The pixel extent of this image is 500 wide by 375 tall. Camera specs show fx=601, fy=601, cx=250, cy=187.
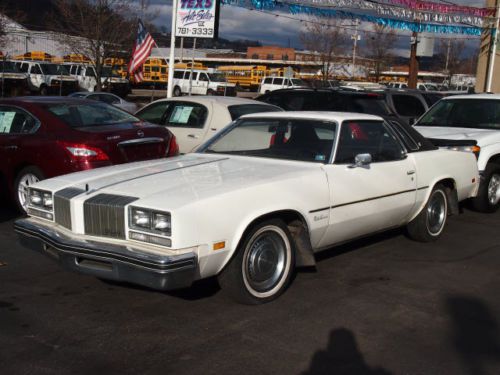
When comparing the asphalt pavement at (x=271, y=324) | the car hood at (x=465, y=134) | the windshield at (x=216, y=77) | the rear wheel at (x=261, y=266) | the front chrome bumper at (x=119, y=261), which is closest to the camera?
the asphalt pavement at (x=271, y=324)

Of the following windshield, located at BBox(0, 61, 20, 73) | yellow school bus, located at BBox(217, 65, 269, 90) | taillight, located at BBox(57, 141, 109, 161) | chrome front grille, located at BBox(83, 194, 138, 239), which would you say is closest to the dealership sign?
taillight, located at BBox(57, 141, 109, 161)

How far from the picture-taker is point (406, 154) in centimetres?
607

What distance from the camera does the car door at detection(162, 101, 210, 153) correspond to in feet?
31.7

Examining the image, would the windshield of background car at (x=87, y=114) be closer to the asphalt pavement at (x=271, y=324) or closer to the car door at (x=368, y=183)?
the asphalt pavement at (x=271, y=324)

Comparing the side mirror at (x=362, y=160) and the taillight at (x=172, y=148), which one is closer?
the side mirror at (x=362, y=160)

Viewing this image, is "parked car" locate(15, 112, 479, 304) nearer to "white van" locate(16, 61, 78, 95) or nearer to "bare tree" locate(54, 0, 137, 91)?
"bare tree" locate(54, 0, 137, 91)

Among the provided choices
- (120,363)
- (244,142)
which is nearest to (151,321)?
(120,363)

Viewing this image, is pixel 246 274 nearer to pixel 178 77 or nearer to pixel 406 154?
pixel 406 154

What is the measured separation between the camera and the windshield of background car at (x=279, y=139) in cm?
539

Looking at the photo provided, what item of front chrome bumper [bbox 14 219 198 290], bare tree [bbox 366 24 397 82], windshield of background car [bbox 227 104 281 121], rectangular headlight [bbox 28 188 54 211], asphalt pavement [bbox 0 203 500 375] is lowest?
asphalt pavement [bbox 0 203 500 375]

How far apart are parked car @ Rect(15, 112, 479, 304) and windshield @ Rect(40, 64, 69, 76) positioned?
96.5ft

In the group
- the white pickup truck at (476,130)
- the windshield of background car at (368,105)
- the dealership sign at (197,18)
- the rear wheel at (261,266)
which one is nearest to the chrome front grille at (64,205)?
the rear wheel at (261,266)

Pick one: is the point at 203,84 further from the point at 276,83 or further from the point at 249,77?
the point at 249,77

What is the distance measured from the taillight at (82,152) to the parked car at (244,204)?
5.87 feet
